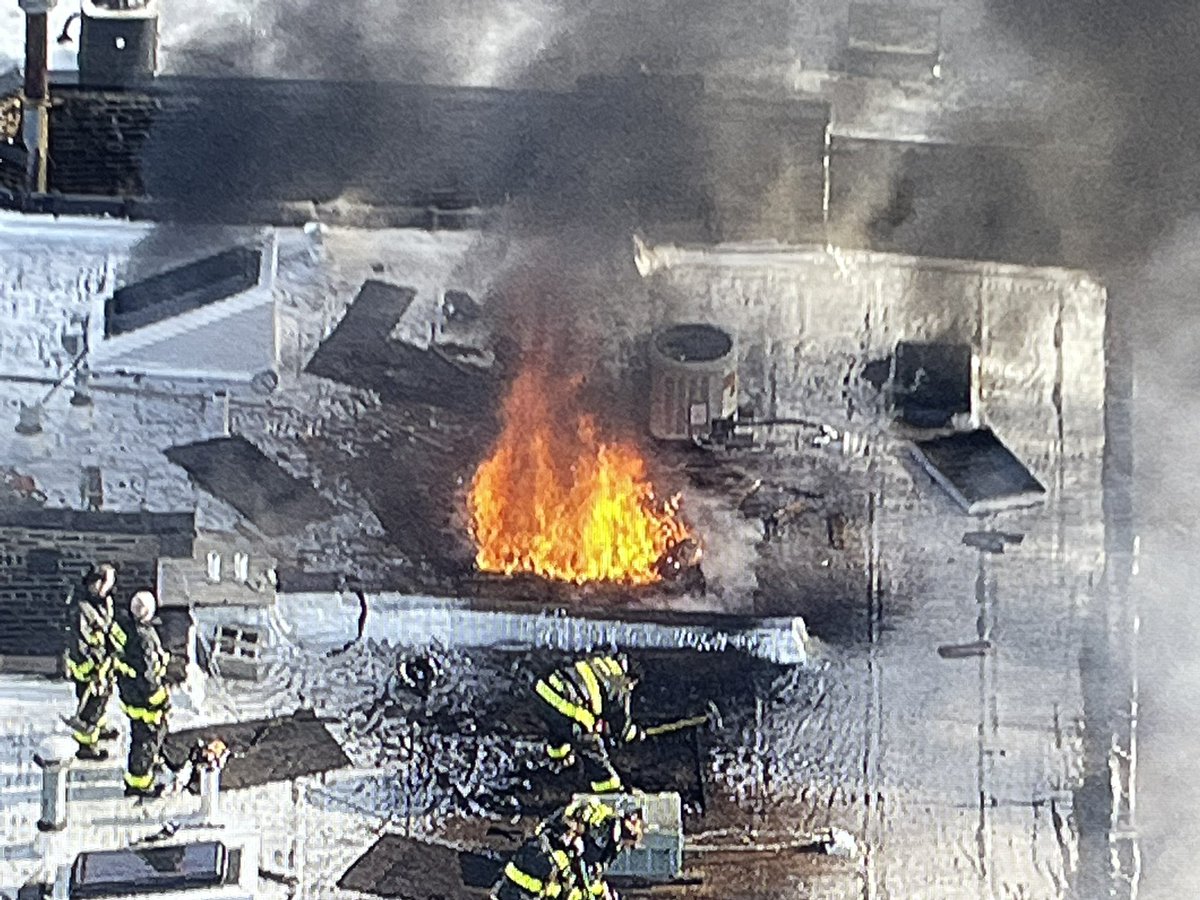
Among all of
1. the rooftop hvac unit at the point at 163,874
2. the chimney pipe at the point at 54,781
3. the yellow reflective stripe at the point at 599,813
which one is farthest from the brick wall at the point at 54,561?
the yellow reflective stripe at the point at 599,813

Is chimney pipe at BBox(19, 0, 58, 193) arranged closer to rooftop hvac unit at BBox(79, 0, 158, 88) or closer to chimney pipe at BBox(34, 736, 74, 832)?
rooftop hvac unit at BBox(79, 0, 158, 88)

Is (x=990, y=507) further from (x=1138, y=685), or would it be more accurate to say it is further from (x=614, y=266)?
(x=614, y=266)

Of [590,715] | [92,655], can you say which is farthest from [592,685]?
[92,655]

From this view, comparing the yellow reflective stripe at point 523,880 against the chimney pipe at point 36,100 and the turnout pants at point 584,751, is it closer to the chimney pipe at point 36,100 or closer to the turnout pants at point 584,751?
the turnout pants at point 584,751

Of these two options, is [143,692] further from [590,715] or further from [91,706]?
[590,715]

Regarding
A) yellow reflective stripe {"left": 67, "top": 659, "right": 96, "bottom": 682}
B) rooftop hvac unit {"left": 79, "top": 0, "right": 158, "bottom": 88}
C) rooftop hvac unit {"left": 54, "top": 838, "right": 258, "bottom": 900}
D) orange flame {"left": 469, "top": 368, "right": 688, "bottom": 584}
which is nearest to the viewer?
yellow reflective stripe {"left": 67, "top": 659, "right": 96, "bottom": 682}

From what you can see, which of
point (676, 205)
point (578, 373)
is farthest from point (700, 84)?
point (578, 373)

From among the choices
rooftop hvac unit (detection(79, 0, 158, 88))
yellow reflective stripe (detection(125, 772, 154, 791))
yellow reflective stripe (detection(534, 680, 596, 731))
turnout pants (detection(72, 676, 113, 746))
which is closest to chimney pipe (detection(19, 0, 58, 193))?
rooftop hvac unit (detection(79, 0, 158, 88))
